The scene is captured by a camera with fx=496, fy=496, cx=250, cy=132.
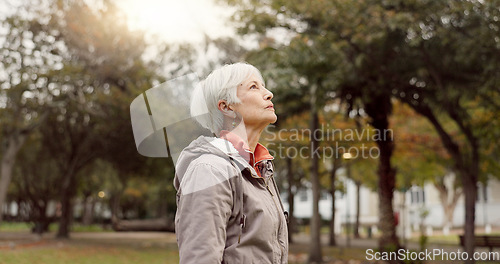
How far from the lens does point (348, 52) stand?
10.8m

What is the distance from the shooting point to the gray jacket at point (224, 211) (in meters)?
1.28

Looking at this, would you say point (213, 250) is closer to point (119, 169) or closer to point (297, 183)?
point (119, 169)

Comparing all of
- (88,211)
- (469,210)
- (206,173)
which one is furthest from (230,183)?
(88,211)

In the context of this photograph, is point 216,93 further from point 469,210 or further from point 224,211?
point 469,210

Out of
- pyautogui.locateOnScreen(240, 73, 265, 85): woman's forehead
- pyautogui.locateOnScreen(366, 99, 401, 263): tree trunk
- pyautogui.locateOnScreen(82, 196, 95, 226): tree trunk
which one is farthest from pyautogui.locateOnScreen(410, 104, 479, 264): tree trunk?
pyautogui.locateOnScreen(82, 196, 95, 226): tree trunk

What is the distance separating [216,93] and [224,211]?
0.43m

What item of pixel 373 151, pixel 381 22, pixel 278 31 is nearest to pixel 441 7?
pixel 381 22

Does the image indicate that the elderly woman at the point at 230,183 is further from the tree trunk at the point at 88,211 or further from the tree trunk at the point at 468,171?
the tree trunk at the point at 88,211

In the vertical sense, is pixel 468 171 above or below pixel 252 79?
below

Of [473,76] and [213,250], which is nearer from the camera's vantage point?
[213,250]

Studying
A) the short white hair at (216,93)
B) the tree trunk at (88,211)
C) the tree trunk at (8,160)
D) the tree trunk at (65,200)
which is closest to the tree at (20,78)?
the tree trunk at (8,160)

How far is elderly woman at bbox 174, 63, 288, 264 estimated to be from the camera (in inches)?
51.1

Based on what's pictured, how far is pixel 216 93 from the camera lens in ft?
5.20

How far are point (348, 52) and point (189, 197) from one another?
A: 9908 mm
